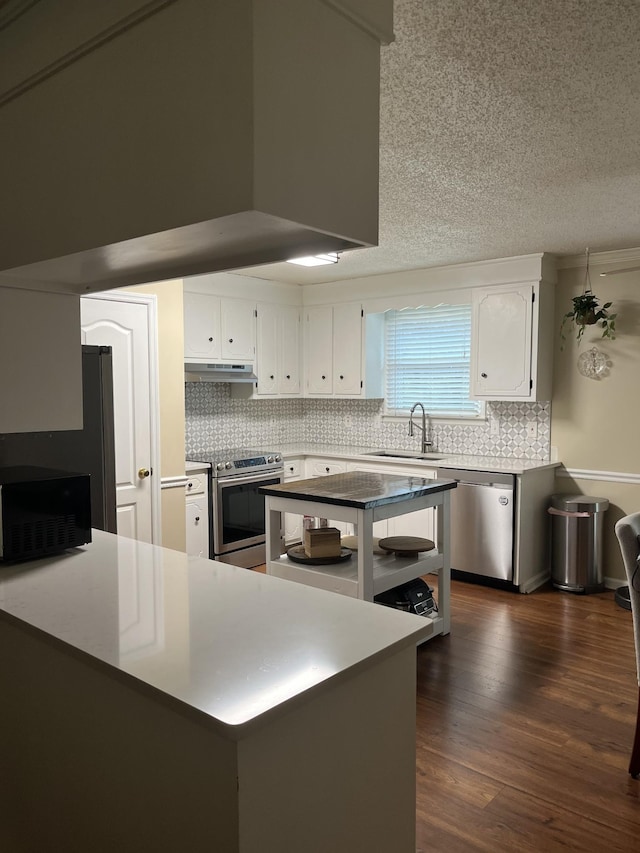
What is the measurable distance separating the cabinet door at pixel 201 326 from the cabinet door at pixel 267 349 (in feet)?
1.74

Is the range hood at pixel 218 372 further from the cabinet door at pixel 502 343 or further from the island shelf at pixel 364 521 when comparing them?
the cabinet door at pixel 502 343

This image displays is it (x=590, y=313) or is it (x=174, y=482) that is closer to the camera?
(x=174, y=482)

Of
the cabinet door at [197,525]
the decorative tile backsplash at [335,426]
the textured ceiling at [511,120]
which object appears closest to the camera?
the textured ceiling at [511,120]

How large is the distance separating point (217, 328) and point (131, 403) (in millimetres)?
1638

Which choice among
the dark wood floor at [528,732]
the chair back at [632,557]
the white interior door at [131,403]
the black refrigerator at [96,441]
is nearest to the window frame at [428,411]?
the dark wood floor at [528,732]

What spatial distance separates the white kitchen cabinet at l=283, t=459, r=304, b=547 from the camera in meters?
5.78

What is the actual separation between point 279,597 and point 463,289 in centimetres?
409

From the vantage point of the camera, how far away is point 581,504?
4691 millimetres

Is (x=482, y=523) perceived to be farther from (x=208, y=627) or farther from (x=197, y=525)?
(x=208, y=627)

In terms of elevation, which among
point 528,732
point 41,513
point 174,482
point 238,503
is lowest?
point 528,732

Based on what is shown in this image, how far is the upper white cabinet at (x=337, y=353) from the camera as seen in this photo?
595cm

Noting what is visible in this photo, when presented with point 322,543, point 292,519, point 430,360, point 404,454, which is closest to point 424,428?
point 404,454

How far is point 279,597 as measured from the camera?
174cm

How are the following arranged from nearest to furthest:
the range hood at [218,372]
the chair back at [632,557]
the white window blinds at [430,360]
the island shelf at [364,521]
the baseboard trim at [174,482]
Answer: the chair back at [632,557], the island shelf at [364,521], the baseboard trim at [174,482], the range hood at [218,372], the white window blinds at [430,360]
